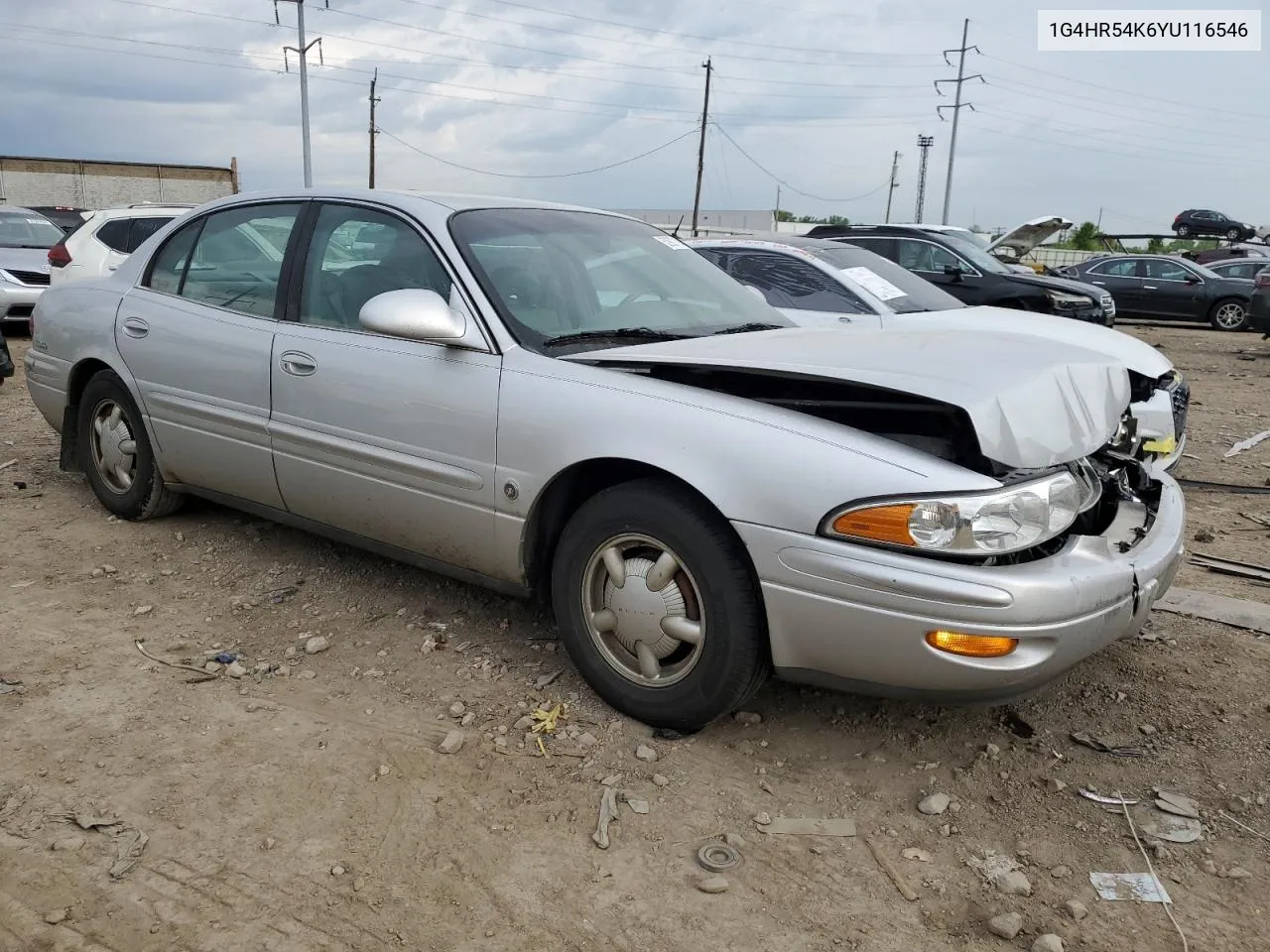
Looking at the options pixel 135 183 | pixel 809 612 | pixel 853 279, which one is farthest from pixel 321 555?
pixel 135 183

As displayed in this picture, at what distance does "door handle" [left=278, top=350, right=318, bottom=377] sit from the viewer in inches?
146

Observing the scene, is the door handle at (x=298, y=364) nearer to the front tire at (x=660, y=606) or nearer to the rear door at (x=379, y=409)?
the rear door at (x=379, y=409)

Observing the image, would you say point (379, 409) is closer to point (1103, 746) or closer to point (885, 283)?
point (1103, 746)

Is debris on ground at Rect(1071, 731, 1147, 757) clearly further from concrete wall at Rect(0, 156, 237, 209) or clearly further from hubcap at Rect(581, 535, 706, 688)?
concrete wall at Rect(0, 156, 237, 209)

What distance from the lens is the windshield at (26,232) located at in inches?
496

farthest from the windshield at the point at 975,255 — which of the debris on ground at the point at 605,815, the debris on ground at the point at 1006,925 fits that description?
the debris on ground at the point at 1006,925

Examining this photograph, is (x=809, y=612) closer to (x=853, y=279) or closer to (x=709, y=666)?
(x=709, y=666)

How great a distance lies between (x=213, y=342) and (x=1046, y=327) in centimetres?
555

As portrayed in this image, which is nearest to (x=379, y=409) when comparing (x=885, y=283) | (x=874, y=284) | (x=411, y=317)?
(x=411, y=317)

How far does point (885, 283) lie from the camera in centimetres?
772

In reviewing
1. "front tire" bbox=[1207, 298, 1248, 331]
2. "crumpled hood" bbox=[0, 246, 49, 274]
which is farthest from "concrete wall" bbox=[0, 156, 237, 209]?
"front tire" bbox=[1207, 298, 1248, 331]

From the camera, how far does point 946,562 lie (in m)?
2.49

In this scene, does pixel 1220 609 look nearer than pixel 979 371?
No

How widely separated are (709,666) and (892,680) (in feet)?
1.63
